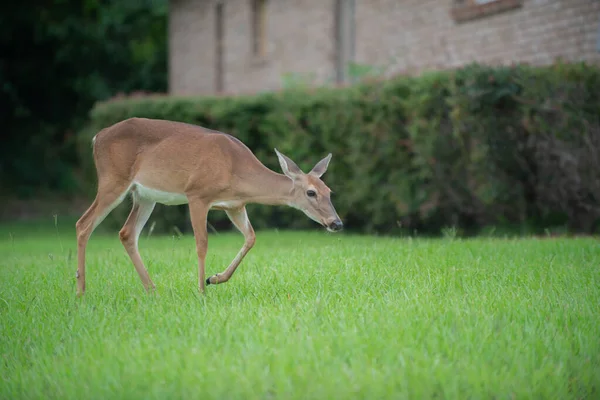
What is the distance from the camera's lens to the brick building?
13.2 m

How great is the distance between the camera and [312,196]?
6680mm

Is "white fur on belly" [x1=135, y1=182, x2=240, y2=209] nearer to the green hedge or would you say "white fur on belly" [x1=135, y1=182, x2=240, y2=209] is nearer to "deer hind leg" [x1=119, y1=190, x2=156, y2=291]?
"deer hind leg" [x1=119, y1=190, x2=156, y2=291]

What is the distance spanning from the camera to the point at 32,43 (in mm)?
21641

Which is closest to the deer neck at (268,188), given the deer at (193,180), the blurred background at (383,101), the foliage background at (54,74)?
the deer at (193,180)

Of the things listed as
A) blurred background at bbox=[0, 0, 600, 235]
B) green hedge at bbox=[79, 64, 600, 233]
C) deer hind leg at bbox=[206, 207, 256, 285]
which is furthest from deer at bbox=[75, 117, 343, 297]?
blurred background at bbox=[0, 0, 600, 235]

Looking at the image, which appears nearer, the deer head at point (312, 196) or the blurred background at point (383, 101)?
the deer head at point (312, 196)

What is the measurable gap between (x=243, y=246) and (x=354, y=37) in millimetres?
11768

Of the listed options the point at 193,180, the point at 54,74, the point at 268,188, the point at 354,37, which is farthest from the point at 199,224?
the point at 54,74

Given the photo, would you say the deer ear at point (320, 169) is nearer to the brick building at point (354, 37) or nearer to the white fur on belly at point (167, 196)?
the white fur on belly at point (167, 196)

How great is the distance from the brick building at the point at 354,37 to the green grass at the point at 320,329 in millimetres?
5492

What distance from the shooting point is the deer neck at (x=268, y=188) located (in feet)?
22.4

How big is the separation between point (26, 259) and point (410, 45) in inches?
361

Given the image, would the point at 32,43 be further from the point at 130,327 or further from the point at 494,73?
the point at 130,327

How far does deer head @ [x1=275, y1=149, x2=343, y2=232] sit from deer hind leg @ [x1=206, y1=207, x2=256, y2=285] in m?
0.42
